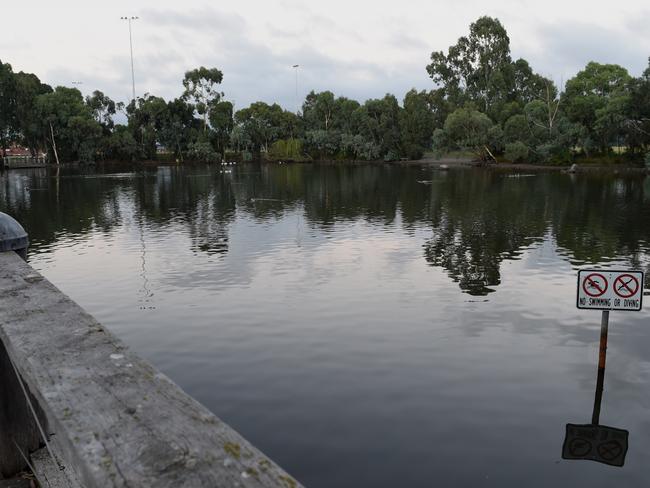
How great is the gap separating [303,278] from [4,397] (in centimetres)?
1965

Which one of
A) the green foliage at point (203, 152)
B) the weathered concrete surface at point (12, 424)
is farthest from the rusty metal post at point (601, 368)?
the green foliage at point (203, 152)

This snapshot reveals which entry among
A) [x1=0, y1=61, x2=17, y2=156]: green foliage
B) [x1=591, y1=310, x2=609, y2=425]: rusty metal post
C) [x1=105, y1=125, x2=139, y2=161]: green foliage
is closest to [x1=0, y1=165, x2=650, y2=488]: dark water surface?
[x1=591, y1=310, x2=609, y2=425]: rusty metal post

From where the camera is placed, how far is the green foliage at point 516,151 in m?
115

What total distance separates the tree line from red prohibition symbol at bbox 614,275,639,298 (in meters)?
97.6

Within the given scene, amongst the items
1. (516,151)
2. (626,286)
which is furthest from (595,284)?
(516,151)

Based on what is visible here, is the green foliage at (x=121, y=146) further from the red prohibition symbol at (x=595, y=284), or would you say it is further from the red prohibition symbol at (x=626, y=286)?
the red prohibition symbol at (x=626, y=286)

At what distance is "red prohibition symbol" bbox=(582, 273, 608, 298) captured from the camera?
12383mm

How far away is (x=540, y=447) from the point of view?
38.5 ft

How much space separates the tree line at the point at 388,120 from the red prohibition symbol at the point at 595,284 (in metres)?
97.7

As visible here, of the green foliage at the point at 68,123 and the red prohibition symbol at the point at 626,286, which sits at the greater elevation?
the green foliage at the point at 68,123

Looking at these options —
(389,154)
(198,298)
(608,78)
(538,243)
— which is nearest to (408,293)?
(198,298)

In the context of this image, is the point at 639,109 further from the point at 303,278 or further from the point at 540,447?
the point at 540,447

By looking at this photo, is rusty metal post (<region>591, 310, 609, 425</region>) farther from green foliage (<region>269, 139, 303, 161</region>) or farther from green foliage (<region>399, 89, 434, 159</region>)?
green foliage (<region>269, 139, 303, 161</region>)

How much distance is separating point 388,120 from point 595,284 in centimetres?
14267
